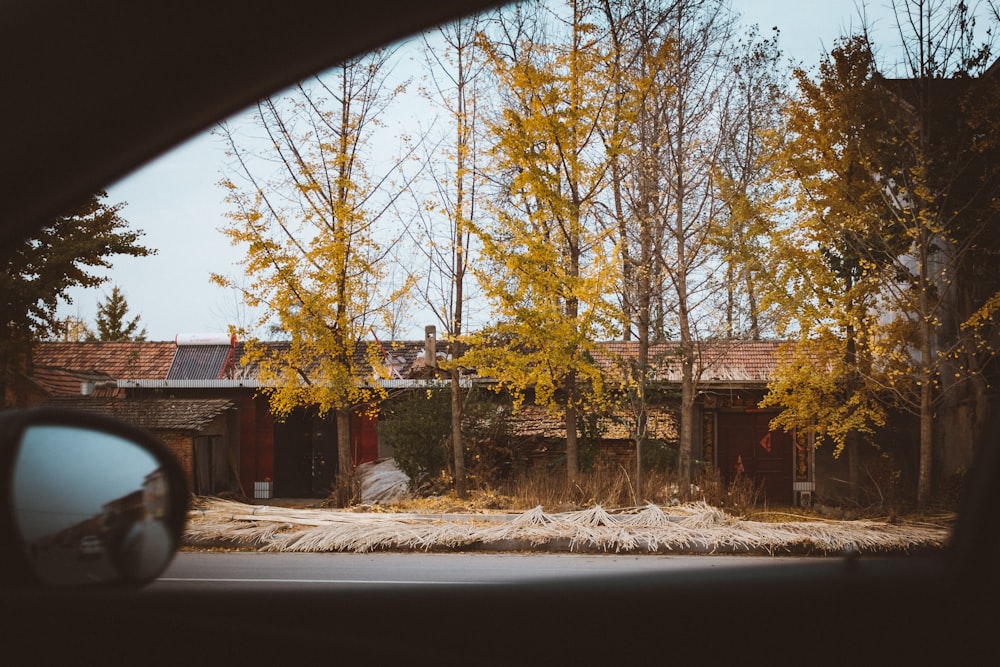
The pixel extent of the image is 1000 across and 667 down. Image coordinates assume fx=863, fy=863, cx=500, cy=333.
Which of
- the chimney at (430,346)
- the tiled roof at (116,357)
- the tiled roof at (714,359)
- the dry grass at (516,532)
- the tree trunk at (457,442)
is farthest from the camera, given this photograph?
the chimney at (430,346)

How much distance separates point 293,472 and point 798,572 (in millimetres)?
20652

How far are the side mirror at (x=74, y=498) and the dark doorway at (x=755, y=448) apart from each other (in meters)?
22.5

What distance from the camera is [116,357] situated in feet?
70.2

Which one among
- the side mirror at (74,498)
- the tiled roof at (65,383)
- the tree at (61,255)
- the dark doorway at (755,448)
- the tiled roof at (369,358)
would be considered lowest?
the dark doorway at (755,448)

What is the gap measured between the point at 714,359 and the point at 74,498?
1695 centimetres

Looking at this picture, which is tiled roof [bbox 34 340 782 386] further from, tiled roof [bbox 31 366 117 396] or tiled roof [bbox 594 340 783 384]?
tiled roof [bbox 31 366 117 396]

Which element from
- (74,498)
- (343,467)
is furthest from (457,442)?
(74,498)

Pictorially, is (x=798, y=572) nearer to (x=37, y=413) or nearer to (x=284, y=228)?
(x=37, y=413)

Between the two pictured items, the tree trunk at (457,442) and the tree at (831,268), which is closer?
the tree at (831,268)

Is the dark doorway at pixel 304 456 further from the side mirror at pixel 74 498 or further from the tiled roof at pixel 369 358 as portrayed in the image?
the side mirror at pixel 74 498

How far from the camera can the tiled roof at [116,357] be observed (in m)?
16.7

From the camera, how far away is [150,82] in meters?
1.90

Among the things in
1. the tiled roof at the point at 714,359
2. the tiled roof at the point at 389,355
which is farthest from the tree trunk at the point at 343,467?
the tiled roof at the point at 714,359

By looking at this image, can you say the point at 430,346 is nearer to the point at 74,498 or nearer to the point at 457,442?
the point at 457,442
